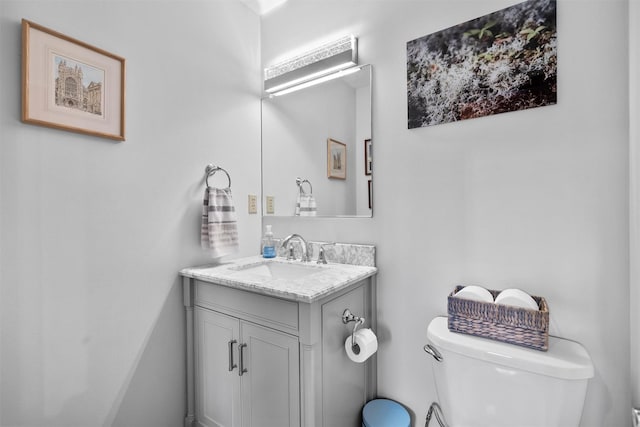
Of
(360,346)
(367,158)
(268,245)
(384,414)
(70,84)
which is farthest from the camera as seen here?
(268,245)

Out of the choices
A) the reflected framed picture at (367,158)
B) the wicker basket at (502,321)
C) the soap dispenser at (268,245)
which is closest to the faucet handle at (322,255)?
the soap dispenser at (268,245)

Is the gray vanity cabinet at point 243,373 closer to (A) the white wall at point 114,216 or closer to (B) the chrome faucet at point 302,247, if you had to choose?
(A) the white wall at point 114,216

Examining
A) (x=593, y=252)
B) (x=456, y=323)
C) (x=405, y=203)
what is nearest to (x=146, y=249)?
(x=405, y=203)

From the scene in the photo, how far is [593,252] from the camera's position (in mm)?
1011

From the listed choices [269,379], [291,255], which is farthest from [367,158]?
[269,379]

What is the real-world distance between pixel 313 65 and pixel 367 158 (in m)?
0.62

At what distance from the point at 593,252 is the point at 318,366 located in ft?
3.40

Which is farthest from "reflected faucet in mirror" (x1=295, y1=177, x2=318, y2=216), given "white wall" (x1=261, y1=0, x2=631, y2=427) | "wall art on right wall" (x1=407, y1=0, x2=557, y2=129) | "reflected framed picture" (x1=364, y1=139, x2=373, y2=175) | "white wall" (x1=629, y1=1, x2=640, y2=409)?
"white wall" (x1=629, y1=1, x2=640, y2=409)

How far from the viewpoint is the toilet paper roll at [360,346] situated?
1171 millimetres

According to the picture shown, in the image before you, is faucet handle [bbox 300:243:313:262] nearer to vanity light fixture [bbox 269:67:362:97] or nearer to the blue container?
the blue container

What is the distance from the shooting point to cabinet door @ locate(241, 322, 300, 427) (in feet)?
3.59

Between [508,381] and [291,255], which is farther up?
[291,255]

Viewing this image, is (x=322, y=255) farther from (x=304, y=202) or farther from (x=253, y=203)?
(x=253, y=203)

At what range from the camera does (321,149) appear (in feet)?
5.38
